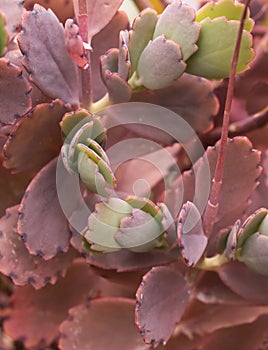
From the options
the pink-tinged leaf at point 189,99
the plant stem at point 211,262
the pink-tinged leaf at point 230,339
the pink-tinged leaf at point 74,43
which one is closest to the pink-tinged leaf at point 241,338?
the pink-tinged leaf at point 230,339

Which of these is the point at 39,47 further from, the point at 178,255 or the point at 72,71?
the point at 178,255

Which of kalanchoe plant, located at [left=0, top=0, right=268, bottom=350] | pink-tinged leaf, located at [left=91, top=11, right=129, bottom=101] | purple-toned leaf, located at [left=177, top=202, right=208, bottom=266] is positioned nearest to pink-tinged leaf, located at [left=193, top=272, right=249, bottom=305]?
kalanchoe plant, located at [left=0, top=0, right=268, bottom=350]

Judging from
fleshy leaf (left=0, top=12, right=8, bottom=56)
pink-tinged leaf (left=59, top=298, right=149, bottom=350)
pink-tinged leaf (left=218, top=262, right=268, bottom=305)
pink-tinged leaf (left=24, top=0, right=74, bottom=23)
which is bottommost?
pink-tinged leaf (left=59, top=298, right=149, bottom=350)

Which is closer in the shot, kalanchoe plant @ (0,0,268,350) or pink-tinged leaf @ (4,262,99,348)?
kalanchoe plant @ (0,0,268,350)

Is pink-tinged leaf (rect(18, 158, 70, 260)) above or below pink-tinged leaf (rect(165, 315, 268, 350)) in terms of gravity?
above

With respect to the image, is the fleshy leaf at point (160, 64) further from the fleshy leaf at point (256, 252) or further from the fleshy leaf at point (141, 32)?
the fleshy leaf at point (256, 252)

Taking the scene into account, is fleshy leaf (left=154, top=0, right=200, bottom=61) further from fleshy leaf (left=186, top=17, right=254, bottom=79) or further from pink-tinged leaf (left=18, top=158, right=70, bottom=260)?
pink-tinged leaf (left=18, top=158, right=70, bottom=260)

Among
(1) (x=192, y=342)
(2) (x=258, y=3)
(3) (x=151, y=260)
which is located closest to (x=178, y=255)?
(3) (x=151, y=260)
